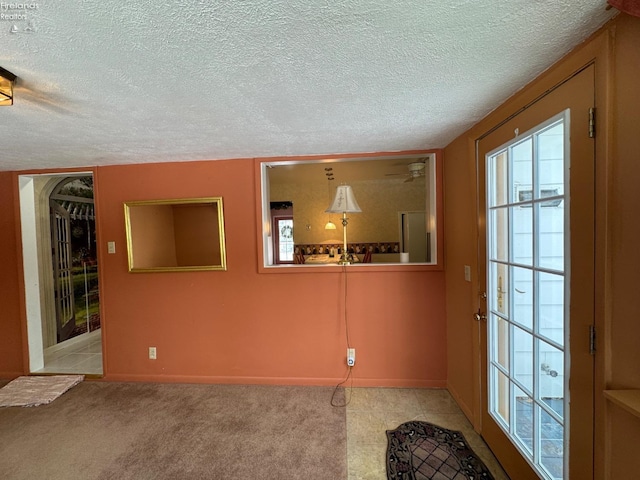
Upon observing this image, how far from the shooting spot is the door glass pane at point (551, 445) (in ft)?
4.04

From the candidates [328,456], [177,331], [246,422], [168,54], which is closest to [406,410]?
[328,456]

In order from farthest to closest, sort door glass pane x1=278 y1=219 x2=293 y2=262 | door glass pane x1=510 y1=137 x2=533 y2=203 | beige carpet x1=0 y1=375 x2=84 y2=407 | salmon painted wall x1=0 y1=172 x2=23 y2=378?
1. door glass pane x1=278 y1=219 x2=293 y2=262
2. salmon painted wall x1=0 y1=172 x2=23 y2=378
3. beige carpet x1=0 y1=375 x2=84 y2=407
4. door glass pane x1=510 y1=137 x2=533 y2=203

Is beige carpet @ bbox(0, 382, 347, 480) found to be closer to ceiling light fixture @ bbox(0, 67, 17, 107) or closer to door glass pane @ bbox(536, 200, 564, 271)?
door glass pane @ bbox(536, 200, 564, 271)

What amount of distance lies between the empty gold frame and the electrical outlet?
149 cm

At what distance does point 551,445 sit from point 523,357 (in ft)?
1.28

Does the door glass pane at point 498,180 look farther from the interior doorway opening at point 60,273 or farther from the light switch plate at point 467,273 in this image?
the interior doorway opening at point 60,273

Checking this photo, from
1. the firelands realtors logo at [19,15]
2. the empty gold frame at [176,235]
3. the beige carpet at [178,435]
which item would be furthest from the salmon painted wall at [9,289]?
the firelands realtors logo at [19,15]

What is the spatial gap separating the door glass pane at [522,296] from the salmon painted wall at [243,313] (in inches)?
39.3

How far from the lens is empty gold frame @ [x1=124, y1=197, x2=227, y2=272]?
8.79 feet

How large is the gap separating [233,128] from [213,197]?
3.26 feet

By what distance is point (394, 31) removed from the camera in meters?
0.94

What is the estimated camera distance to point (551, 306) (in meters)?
1.25

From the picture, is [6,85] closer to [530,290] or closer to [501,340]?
[530,290]

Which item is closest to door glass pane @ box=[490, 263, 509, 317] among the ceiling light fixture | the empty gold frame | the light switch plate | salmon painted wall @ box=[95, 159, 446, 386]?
the light switch plate
